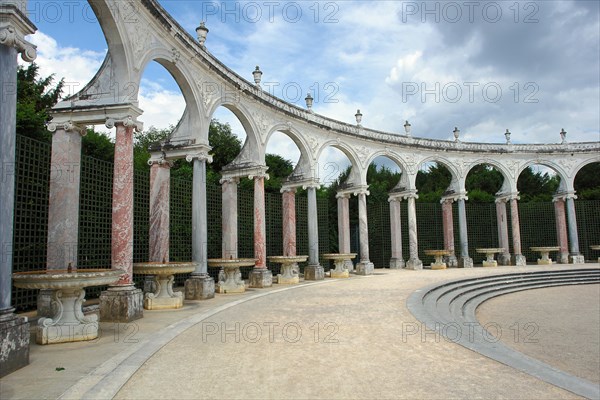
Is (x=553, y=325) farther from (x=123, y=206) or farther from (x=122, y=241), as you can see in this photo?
(x=123, y=206)


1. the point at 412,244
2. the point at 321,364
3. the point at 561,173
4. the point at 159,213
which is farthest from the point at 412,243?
the point at 321,364

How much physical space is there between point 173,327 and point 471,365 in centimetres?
514

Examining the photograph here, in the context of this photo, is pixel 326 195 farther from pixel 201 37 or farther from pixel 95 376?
pixel 95 376

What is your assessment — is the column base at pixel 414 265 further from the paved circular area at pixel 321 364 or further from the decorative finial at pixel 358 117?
the paved circular area at pixel 321 364

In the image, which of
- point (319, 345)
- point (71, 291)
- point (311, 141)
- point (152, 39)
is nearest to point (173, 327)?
point (71, 291)

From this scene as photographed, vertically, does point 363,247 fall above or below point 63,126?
below

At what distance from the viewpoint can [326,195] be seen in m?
30.2

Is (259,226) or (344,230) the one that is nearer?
(259,226)

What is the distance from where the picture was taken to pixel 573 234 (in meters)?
26.5

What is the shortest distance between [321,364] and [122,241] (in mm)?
5901

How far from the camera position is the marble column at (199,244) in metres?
12.7

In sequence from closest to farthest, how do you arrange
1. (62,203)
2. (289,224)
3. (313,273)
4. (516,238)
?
(62,203)
(313,273)
(289,224)
(516,238)

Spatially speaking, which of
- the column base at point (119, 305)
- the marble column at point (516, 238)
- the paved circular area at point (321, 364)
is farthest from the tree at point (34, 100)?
the marble column at point (516, 238)

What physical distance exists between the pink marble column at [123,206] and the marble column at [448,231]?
791 inches
